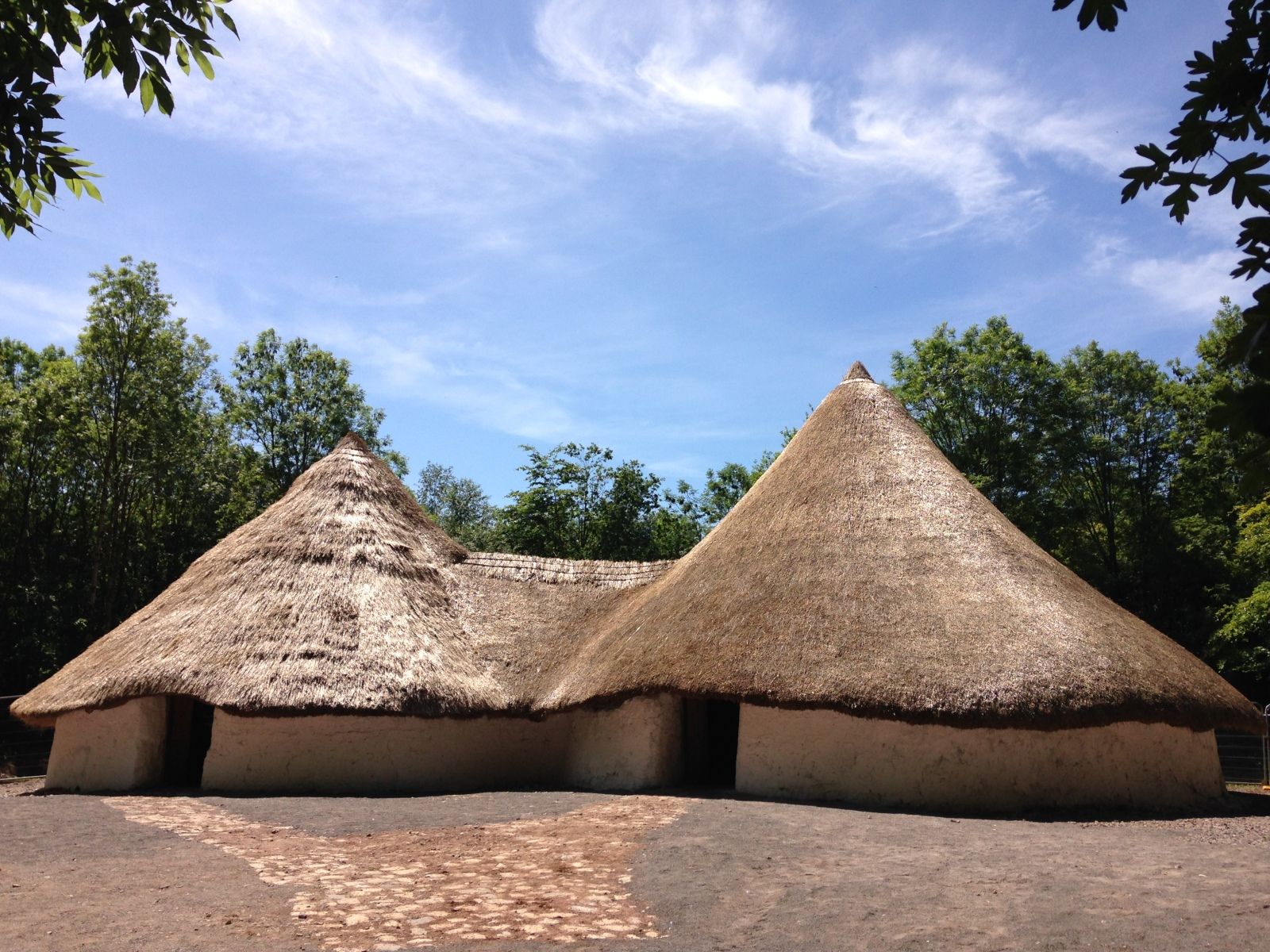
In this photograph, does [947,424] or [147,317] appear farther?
[947,424]

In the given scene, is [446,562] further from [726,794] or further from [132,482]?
[132,482]

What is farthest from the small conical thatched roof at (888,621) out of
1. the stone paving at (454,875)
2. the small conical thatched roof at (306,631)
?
the stone paving at (454,875)

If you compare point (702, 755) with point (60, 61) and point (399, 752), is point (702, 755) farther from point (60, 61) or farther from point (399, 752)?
point (60, 61)

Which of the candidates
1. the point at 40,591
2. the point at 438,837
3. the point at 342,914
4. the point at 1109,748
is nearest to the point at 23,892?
the point at 342,914

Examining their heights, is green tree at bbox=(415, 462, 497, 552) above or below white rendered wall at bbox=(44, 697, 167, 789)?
above

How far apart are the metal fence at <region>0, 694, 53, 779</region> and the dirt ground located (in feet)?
29.1

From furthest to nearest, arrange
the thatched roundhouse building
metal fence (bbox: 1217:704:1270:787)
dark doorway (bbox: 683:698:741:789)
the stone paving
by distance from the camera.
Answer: metal fence (bbox: 1217:704:1270:787), dark doorway (bbox: 683:698:741:789), the thatched roundhouse building, the stone paving

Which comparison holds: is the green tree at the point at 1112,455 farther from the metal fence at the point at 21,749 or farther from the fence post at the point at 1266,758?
the metal fence at the point at 21,749

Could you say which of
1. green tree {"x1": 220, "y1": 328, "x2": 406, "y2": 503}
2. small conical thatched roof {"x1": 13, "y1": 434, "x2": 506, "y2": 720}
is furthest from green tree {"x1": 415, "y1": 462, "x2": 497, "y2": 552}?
small conical thatched roof {"x1": 13, "y1": 434, "x2": 506, "y2": 720}

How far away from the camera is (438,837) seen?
9305mm

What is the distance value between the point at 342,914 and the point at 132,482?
25.9 meters

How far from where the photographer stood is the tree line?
26.6 metres

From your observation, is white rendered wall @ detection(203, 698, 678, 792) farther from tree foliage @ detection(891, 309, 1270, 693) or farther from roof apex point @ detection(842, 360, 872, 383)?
tree foliage @ detection(891, 309, 1270, 693)

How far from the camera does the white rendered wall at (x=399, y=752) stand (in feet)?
44.1
